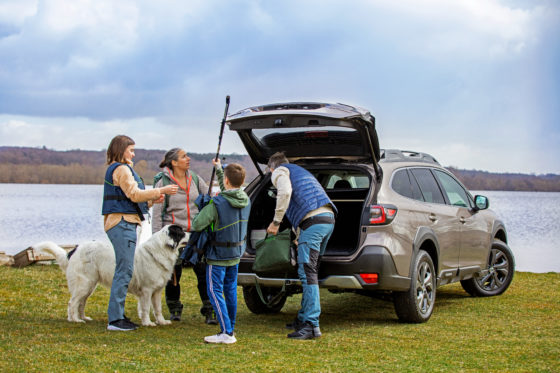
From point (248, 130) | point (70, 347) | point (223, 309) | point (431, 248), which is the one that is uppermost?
point (248, 130)

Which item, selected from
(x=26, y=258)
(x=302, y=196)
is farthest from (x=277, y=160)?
(x=26, y=258)

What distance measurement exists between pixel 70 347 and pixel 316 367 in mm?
2164

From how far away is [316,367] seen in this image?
16.2 ft

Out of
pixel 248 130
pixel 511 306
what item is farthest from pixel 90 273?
pixel 511 306

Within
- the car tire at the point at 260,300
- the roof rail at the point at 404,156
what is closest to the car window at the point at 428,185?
the roof rail at the point at 404,156

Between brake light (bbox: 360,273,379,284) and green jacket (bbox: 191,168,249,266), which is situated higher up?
green jacket (bbox: 191,168,249,266)

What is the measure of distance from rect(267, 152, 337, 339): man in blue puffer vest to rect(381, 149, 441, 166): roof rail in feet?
4.37

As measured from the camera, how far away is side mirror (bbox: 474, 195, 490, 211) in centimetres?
870

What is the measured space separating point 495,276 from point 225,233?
5.38 metres

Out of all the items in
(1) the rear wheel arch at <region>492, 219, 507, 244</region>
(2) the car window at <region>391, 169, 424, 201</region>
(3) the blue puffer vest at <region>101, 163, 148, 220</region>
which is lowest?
(1) the rear wheel arch at <region>492, 219, 507, 244</region>

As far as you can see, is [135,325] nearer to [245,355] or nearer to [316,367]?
[245,355]

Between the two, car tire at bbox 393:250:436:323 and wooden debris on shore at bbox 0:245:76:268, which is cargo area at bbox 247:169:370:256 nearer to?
car tire at bbox 393:250:436:323

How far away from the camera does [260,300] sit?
25.6 ft

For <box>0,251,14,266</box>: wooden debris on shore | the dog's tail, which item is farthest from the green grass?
<box>0,251,14,266</box>: wooden debris on shore
